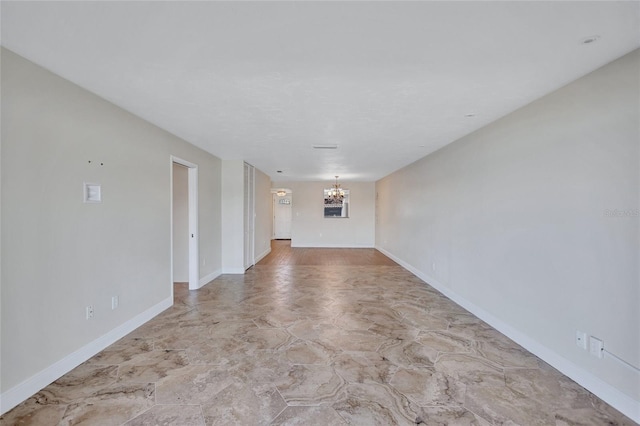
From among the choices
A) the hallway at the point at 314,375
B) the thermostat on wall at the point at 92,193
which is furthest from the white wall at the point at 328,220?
the thermostat on wall at the point at 92,193

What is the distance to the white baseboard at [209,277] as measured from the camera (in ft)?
16.2

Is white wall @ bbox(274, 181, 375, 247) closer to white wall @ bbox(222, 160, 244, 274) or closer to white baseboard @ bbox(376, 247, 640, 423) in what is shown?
white wall @ bbox(222, 160, 244, 274)

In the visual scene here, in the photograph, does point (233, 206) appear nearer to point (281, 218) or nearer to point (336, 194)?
point (336, 194)

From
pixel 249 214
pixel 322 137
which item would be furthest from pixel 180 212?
pixel 322 137

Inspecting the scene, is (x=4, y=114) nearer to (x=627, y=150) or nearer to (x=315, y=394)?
(x=315, y=394)

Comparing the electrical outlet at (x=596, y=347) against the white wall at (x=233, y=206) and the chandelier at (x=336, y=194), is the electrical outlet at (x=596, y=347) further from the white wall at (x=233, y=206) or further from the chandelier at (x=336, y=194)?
the chandelier at (x=336, y=194)

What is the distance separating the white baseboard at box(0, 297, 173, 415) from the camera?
6.24ft

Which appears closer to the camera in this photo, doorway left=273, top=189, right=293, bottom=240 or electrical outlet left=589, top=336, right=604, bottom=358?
electrical outlet left=589, top=336, right=604, bottom=358

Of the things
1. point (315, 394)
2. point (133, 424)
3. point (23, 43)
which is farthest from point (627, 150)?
point (23, 43)

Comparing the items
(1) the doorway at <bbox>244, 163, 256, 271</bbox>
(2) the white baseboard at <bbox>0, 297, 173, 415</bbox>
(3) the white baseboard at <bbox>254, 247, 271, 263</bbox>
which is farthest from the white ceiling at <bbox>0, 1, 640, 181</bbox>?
(3) the white baseboard at <bbox>254, 247, 271, 263</bbox>

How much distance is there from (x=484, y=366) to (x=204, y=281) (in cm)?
436

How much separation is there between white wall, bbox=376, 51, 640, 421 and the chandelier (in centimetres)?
582

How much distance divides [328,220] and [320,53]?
8448mm

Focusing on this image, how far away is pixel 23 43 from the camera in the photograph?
5.85 feet
